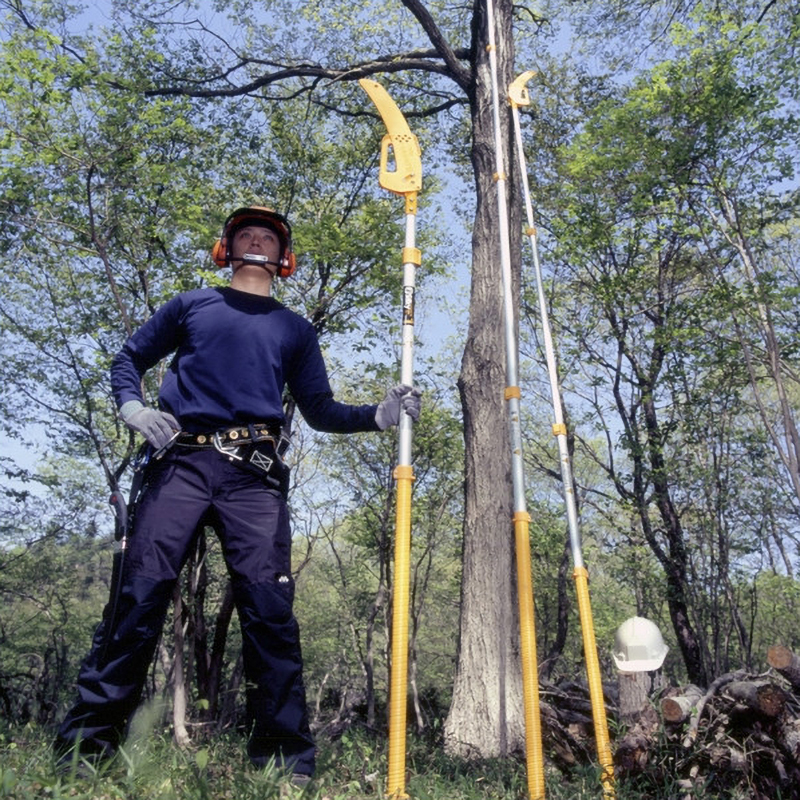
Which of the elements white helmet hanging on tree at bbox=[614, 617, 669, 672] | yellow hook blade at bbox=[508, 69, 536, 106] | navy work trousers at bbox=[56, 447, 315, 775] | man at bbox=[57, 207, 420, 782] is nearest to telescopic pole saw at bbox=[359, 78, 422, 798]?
man at bbox=[57, 207, 420, 782]

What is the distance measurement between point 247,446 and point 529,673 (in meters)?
1.69

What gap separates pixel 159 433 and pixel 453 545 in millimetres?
17678

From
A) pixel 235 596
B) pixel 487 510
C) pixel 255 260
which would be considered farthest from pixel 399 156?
pixel 487 510

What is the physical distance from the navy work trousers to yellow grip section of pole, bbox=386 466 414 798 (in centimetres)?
34

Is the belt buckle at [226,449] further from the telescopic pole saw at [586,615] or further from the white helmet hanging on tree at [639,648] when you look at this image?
the white helmet hanging on tree at [639,648]

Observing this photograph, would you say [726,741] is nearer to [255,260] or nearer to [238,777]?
[238,777]

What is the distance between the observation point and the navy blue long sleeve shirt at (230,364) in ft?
10.6

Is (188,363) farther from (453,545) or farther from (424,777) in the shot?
(453,545)

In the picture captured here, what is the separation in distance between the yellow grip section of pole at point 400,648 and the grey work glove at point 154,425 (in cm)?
99

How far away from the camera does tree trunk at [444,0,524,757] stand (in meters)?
4.70

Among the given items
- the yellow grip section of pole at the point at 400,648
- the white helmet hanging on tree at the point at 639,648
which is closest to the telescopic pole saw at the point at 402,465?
the yellow grip section of pole at the point at 400,648

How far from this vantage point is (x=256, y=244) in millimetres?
3594

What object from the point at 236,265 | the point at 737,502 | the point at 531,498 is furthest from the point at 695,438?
the point at 236,265

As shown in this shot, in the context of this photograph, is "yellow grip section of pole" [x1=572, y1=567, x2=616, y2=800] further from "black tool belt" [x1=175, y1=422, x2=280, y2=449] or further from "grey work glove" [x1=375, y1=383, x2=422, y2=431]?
"black tool belt" [x1=175, y1=422, x2=280, y2=449]
